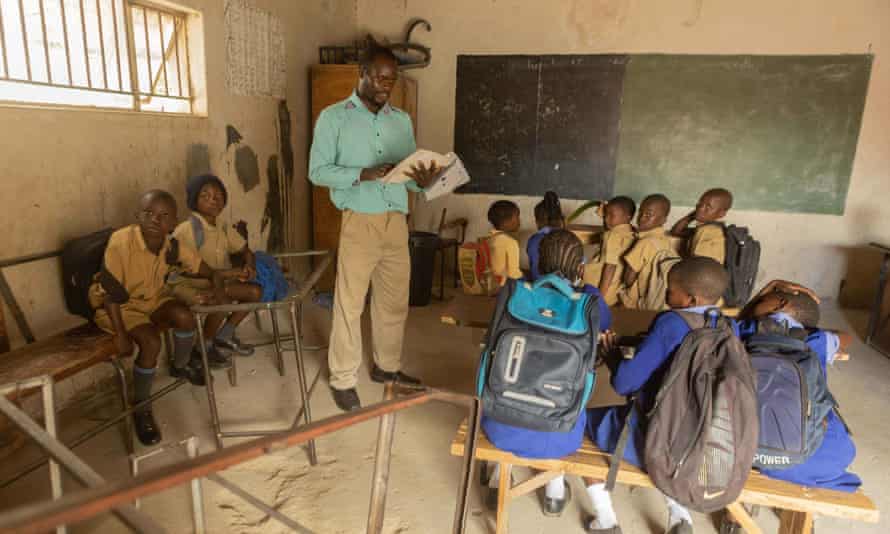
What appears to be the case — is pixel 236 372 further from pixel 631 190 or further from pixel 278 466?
pixel 631 190

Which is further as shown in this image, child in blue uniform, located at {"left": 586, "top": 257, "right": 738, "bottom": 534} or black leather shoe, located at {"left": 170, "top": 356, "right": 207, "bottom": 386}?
black leather shoe, located at {"left": 170, "top": 356, "right": 207, "bottom": 386}

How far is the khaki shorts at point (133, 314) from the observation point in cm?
229

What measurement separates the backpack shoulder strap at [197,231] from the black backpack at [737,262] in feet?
9.15

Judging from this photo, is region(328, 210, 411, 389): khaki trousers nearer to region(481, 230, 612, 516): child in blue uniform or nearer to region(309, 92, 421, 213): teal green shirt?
region(309, 92, 421, 213): teal green shirt

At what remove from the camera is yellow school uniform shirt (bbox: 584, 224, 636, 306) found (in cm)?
312

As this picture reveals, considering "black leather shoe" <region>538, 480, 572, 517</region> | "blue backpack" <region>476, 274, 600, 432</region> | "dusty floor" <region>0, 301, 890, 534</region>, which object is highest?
"blue backpack" <region>476, 274, 600, 432</region>

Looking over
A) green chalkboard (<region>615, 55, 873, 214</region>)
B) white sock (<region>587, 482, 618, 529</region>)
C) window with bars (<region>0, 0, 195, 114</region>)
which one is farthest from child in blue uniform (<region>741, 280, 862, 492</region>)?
green chalkboard (<region>615, 55, 873, 214</region>)

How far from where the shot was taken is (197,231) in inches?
110

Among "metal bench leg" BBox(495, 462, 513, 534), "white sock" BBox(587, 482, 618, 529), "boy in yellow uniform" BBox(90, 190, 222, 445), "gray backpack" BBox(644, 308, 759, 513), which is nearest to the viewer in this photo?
"gray backpack" BBox(644, 308, 759, 513)

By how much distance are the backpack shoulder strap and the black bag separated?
46 cm

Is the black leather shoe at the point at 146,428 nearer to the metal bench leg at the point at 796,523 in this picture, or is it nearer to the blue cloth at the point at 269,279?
the blue cloth at the point at 269,279

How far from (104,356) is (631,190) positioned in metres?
4.30

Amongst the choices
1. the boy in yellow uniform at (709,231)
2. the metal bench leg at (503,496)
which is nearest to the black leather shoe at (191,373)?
the metal bench leg at (503,496)

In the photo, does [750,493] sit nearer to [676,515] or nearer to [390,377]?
[676,515]
